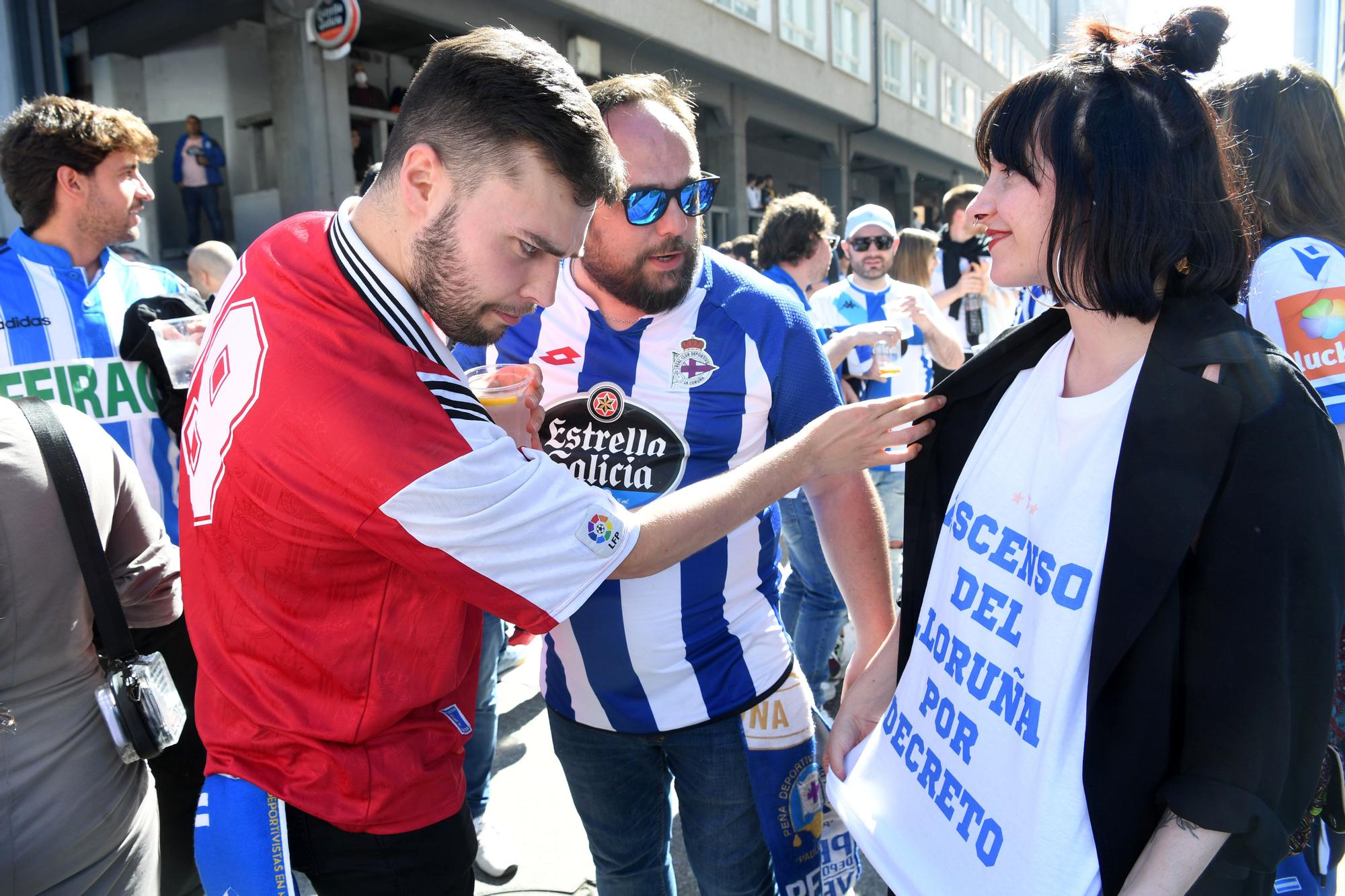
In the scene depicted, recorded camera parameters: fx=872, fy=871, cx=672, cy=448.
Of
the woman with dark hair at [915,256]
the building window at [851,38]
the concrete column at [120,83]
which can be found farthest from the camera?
the building window at [851,38]

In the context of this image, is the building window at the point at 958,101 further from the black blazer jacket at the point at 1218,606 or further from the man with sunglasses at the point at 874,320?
the black blazer jacket at the point at 1218,606

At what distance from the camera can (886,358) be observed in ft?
10.9

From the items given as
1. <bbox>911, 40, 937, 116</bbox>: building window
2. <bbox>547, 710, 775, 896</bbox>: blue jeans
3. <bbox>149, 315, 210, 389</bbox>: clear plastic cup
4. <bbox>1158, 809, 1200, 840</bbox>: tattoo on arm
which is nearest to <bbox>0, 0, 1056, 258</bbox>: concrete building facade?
<bbox>911, 40, 937, 116</bbox>: building window

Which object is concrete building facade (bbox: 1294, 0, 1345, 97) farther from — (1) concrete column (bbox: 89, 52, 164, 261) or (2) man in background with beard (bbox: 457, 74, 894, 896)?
(1) concrete column (bbox: 89, 52, 164, 261)

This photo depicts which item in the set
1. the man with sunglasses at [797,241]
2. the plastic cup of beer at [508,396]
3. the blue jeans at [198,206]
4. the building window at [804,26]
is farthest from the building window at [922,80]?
the plastic cup of beer at [508,396]

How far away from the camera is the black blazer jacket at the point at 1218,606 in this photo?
1022 mm

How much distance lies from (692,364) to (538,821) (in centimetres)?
210

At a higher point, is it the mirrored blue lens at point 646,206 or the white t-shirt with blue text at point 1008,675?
the mirrored blue lens at point 646,206

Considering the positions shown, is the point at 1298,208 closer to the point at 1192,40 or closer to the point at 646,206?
the point at 1192,40

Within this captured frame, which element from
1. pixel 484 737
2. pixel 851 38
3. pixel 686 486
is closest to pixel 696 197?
pixel 686 486

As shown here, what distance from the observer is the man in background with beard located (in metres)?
1.87

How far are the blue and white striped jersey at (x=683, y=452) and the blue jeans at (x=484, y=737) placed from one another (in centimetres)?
111

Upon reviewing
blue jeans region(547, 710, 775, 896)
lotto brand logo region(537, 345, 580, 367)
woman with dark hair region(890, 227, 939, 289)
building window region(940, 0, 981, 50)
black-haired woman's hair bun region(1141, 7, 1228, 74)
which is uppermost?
building window region(940, 0, 981, 50)

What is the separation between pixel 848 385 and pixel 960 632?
3136mm
